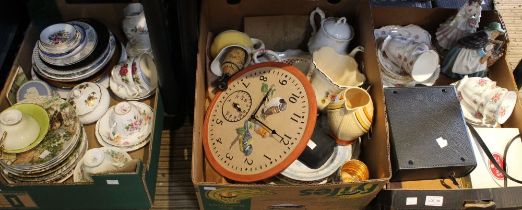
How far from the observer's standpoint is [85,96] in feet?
4.60

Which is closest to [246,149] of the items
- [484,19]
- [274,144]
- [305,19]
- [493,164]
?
[274,144]

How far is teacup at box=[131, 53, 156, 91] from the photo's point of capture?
4.59ft

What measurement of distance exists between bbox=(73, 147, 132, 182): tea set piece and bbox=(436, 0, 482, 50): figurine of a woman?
922 millimetres

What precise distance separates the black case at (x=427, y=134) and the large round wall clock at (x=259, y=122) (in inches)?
Result: 9.1

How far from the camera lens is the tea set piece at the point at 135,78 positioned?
4.60ft

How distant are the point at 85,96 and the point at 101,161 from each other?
0.76 ft

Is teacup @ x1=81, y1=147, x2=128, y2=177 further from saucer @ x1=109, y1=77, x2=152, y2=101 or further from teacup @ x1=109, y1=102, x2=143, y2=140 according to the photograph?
saucer @ x1=109, y1=77, x2=152, y2=101

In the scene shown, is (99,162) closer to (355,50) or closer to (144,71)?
(144,71)

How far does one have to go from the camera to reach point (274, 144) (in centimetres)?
120

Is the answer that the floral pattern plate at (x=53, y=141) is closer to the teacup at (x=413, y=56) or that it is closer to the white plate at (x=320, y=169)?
the white plate at (x=320, y=169)

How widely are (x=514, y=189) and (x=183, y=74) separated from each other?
2.88 ft

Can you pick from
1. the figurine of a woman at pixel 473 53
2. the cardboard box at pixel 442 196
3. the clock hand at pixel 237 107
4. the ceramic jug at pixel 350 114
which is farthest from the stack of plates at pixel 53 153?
the figurine of a woman at pixel 473 53

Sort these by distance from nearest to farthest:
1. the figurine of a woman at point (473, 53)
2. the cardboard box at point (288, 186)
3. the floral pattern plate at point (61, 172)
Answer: the cardboard box at point (288, 186)
the floral pattern plate at point (61, 172)
the figurine of a woman at point (473, 53)

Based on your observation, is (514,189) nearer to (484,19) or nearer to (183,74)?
(484,19)
